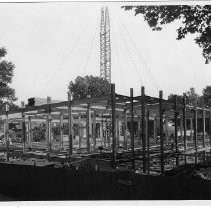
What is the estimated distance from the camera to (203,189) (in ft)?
27.2

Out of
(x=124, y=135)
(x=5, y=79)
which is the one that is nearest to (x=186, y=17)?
(x=124, y=135)

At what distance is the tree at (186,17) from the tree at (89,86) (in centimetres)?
5297

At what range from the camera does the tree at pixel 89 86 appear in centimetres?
6588

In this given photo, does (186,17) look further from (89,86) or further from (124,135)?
(89,86)

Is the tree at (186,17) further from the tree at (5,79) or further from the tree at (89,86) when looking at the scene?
the tree at (89,86)

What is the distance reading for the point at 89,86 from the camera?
66812 mm

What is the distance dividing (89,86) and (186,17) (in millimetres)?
55668

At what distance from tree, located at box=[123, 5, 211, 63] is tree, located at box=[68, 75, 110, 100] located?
174ft

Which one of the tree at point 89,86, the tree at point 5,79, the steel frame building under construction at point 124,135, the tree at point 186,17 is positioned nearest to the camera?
the tree at point 186,17

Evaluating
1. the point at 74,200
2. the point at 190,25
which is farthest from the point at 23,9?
the point at 74,200

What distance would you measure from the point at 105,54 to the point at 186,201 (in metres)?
50.4

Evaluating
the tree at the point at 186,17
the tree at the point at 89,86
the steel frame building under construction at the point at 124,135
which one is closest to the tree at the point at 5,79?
the steel frame building under construction at the point at 124,135
